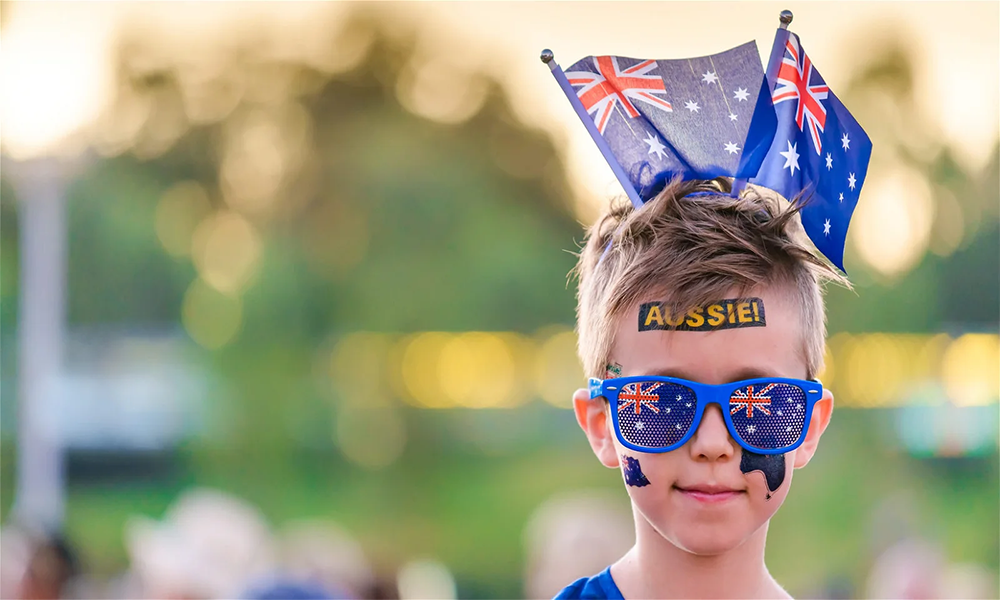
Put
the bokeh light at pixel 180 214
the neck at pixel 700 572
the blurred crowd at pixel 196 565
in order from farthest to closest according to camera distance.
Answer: the bokeh light at pixel 180 214 < the blurred crowd at pixel 196 565 < the neck at pixel 700 572

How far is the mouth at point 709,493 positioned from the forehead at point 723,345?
0.69 feet

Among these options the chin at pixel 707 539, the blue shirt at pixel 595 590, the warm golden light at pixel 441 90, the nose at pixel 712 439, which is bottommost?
the blue shirt at pixel 595 590

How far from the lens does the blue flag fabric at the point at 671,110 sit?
213 centimetres

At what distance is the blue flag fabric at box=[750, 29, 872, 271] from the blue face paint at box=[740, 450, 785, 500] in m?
0.44

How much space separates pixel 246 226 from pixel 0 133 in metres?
4.50

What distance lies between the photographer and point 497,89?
1281cm

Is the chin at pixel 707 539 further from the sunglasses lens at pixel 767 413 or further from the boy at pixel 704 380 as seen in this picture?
the sunglasses lens at pixel 767 413

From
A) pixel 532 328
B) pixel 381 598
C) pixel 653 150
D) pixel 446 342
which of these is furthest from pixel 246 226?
pixel 653 150

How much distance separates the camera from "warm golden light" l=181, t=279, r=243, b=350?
13578mm

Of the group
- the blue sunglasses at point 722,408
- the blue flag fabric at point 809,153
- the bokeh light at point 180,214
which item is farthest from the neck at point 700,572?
the bokeh light at point 180,214

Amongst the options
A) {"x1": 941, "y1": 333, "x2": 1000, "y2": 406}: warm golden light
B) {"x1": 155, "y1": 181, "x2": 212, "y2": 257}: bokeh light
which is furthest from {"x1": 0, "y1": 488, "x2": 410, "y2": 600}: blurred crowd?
{"x1": 941, "y1": 333, "x2": 1000, "y2": 406}: warm golden light

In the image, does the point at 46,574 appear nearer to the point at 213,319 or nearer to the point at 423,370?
the point at 213,319

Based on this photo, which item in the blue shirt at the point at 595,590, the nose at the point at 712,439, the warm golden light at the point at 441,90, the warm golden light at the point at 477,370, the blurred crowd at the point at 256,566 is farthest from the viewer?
the warm golden light at the point at 477,370

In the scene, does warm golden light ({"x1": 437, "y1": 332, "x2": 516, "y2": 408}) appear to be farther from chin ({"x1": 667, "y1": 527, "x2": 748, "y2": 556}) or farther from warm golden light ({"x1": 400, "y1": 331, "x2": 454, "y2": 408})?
chin ({"x1": 667, "y1": 527, "x2": 748, "y2": 556})
